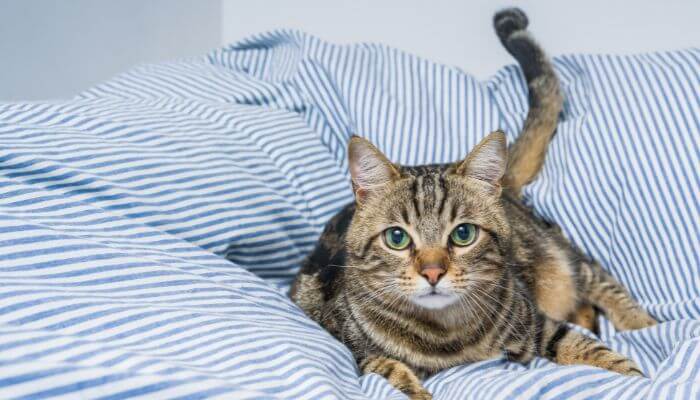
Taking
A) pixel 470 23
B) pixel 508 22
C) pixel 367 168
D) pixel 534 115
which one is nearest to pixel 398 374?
pixel 367 168

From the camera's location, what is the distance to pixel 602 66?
1.57m

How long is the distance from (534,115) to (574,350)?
0.67 meters

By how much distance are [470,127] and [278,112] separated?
0.52m

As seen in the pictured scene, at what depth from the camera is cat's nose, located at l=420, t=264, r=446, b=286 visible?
3.43 feet

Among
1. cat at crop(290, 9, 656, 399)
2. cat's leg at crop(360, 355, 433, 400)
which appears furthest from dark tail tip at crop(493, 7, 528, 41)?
cat's leg at crop(360, 355, 433, 400)

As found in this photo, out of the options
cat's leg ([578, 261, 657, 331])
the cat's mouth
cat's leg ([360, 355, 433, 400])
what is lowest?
cat's leg ([360, 355, 433, 400])

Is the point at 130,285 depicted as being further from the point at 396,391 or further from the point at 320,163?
the point at 320,163

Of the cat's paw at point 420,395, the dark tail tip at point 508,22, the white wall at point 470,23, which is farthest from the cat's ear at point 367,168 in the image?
the white wall at point 470,23

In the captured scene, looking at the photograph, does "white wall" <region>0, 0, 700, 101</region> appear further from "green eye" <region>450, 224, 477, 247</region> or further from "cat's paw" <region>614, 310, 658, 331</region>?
"green eye" <region>450, 224, 477, 247</region>

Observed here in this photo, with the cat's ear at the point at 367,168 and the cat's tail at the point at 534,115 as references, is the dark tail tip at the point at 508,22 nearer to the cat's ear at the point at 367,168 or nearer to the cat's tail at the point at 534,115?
the cat's tail at the point at 534,115

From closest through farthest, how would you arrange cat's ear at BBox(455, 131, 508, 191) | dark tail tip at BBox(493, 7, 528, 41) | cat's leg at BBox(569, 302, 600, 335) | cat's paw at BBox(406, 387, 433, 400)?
cat's paw at BBox(406, 387, 433, 400) → cat's ear at BBox(455, 131, 508, 191) → cat's leg at BBox(569, 302, 600, 335) → dark tail tip at BBox(493, 7, 528, 41)

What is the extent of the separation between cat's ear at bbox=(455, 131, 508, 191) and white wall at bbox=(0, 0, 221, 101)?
1439 millimetres

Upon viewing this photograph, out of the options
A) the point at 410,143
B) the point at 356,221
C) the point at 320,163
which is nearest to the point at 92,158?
the point at 356,221

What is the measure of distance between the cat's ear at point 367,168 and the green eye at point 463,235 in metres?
0.16
